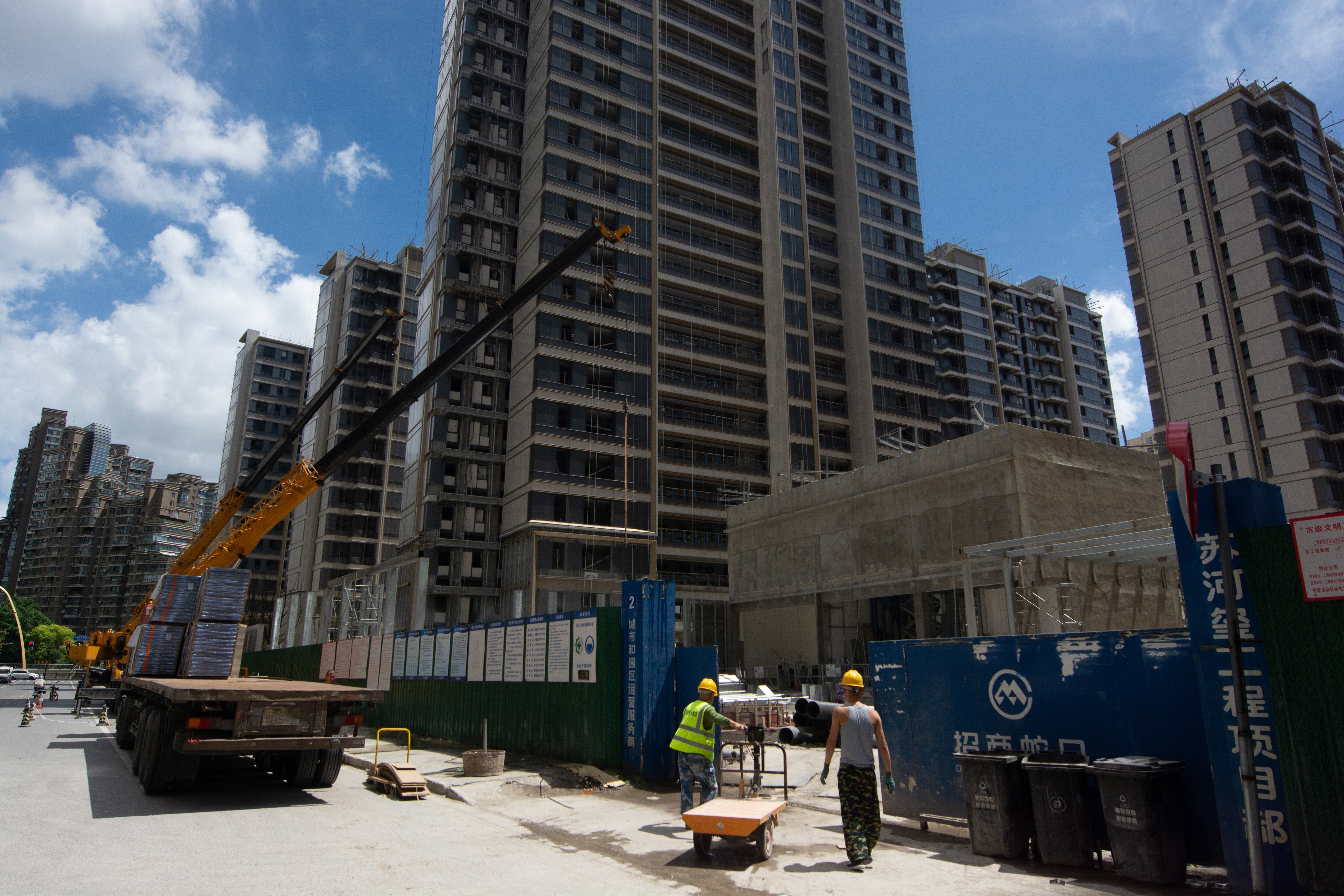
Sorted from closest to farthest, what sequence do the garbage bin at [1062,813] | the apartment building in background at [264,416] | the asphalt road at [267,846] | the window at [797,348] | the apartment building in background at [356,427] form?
the asphalt road at [267,846] → the garbage bin at [1062,813] → the window at [797,348] → the apartment building in background at [356,427] → the apartment building in background at [264,416]

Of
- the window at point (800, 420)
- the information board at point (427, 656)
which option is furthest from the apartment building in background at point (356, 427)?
Result: the information board at point (427, 656)

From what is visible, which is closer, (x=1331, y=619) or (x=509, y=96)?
(x=1331, y=619)

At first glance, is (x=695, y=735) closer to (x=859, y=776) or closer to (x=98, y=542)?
(x=859, y=776)

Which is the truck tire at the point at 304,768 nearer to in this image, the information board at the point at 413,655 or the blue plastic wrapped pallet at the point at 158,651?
the blue plastic wrapped pallet at the point at 158,651

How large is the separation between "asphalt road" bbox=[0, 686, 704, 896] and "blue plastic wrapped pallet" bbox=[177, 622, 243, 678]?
3.79 m

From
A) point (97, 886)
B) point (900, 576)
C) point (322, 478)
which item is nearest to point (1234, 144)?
point (900, 576)

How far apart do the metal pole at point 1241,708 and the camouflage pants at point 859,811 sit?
9.59 feet

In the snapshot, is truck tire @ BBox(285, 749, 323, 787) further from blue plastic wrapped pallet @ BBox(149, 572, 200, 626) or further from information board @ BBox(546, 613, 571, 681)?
blue plastic wrapped pallet @ BBox(149, 572, 200, 626)

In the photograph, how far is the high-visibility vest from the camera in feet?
30.3

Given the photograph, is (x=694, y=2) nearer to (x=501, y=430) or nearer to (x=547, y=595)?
(x=501, y=430)

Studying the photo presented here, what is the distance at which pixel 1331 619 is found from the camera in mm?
5945

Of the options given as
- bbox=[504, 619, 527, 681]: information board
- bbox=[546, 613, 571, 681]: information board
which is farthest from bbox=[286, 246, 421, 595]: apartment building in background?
bbox=[546, 613, 571, 681]: information board

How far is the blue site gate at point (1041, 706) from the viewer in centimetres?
723

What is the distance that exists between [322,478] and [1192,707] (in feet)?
75.0
